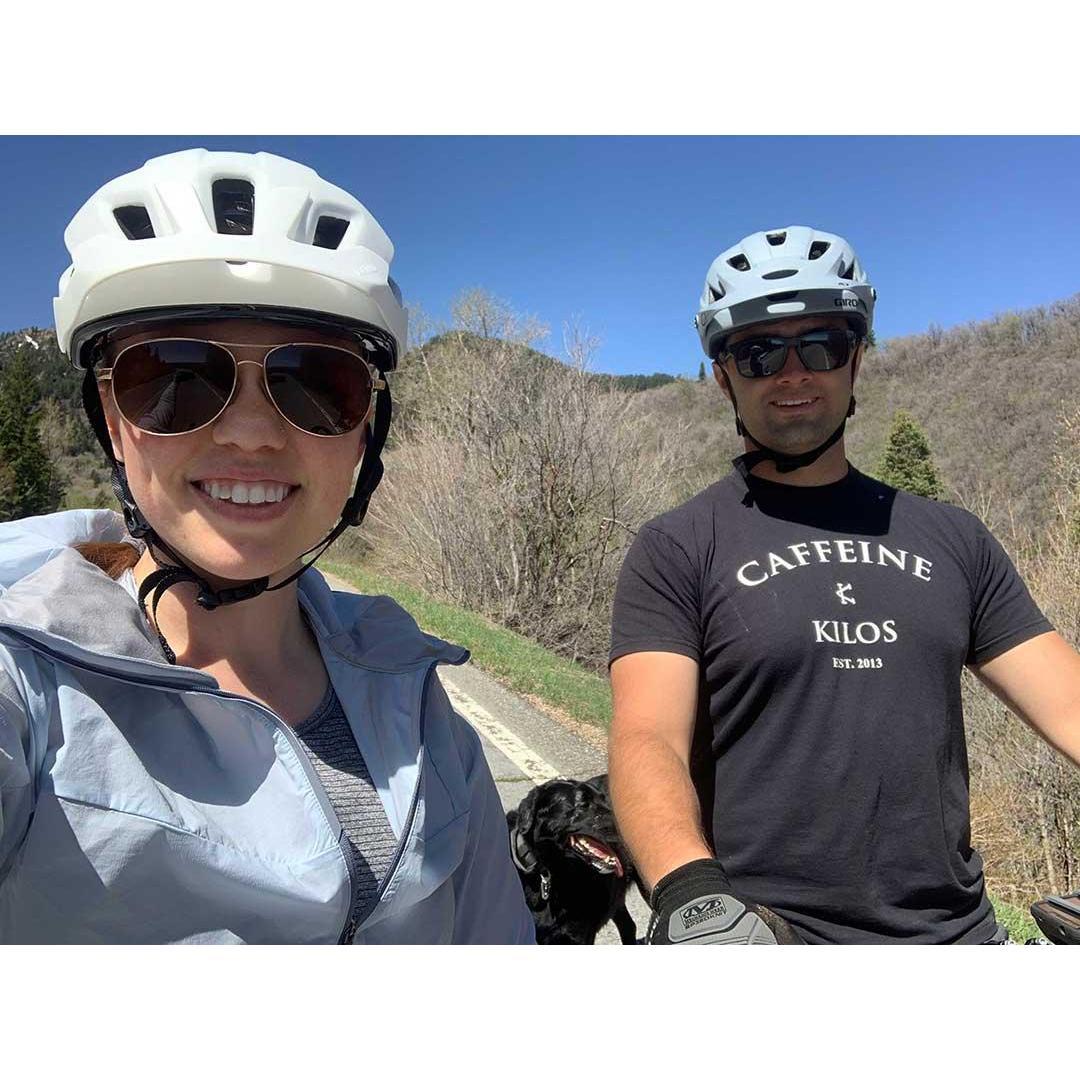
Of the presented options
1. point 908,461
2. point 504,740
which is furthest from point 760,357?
point 908,461

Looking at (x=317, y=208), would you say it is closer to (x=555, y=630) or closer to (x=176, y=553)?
(x=176, y=553)

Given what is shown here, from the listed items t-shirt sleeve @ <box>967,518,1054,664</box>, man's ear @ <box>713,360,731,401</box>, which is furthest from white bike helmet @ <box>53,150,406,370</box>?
t-shirt sleeve @ <box>967,518,1054,664</box>

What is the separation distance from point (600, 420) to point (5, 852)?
1767cm

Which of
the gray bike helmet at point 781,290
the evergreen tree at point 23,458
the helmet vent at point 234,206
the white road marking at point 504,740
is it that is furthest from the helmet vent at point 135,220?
the evergreen tree at point 23,458

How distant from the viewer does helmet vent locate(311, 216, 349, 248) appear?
1725 mm

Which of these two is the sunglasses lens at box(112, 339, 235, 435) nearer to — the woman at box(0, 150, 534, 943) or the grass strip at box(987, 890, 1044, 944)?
the woman at box(0, 150, 534, 943)

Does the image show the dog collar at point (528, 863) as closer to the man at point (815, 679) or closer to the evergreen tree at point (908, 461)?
the man at point (815, 679)

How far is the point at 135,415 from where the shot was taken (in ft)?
4.83

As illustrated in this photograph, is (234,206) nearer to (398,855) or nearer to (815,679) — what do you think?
(398,855)

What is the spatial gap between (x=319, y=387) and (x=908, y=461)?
1476 inches

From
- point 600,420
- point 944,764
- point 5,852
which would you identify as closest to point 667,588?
point 944,764

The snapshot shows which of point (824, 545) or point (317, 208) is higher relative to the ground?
point (317, 208)

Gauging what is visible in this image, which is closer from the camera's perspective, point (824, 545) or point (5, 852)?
point (5, 852)

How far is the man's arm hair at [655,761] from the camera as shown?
192 centimetres
